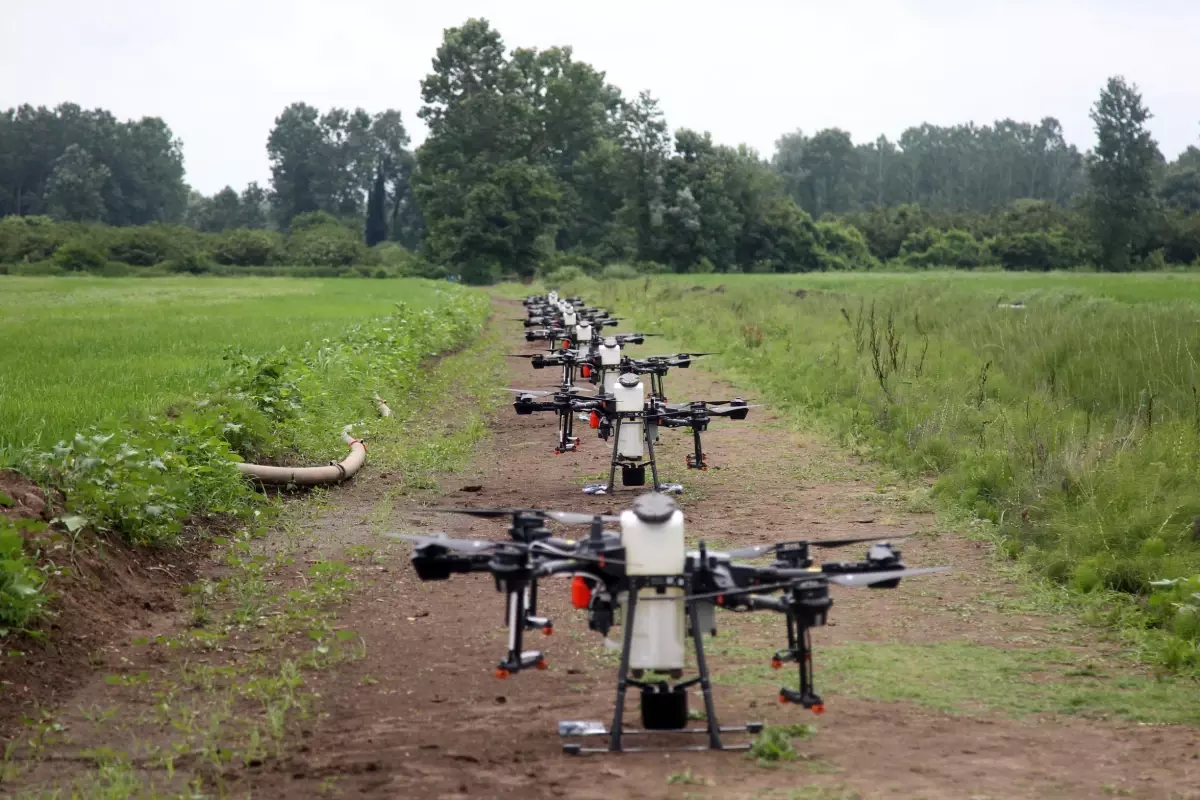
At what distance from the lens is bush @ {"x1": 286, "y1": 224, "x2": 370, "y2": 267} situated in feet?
300

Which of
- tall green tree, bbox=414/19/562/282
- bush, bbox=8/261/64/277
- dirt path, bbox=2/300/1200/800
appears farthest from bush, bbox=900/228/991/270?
dirt path, bbox=2/300/1200/800

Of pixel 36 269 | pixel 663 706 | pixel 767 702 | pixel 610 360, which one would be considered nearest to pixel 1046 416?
pixel 610 360

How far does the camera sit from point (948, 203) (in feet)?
484

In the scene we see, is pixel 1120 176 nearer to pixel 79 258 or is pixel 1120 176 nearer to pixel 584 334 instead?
pixel 79 258

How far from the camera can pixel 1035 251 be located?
272 ft

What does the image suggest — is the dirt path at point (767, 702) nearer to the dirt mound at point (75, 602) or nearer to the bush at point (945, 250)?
the dirt mound at point (75, 602)

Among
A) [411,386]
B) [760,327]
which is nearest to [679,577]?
[411,386]

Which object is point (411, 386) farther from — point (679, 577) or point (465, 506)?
point (679, 577)

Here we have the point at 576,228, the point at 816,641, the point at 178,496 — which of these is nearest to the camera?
the point at 816,641

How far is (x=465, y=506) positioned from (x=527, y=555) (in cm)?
591

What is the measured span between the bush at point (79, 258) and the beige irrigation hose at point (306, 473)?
65806 millimetres

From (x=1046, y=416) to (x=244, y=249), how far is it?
3317 inches

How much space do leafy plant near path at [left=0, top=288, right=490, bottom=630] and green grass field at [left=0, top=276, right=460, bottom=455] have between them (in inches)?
17.9

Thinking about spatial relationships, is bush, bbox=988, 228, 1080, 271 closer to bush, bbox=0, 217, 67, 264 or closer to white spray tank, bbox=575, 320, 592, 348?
bush, bbox=0, 217, 67, 264
